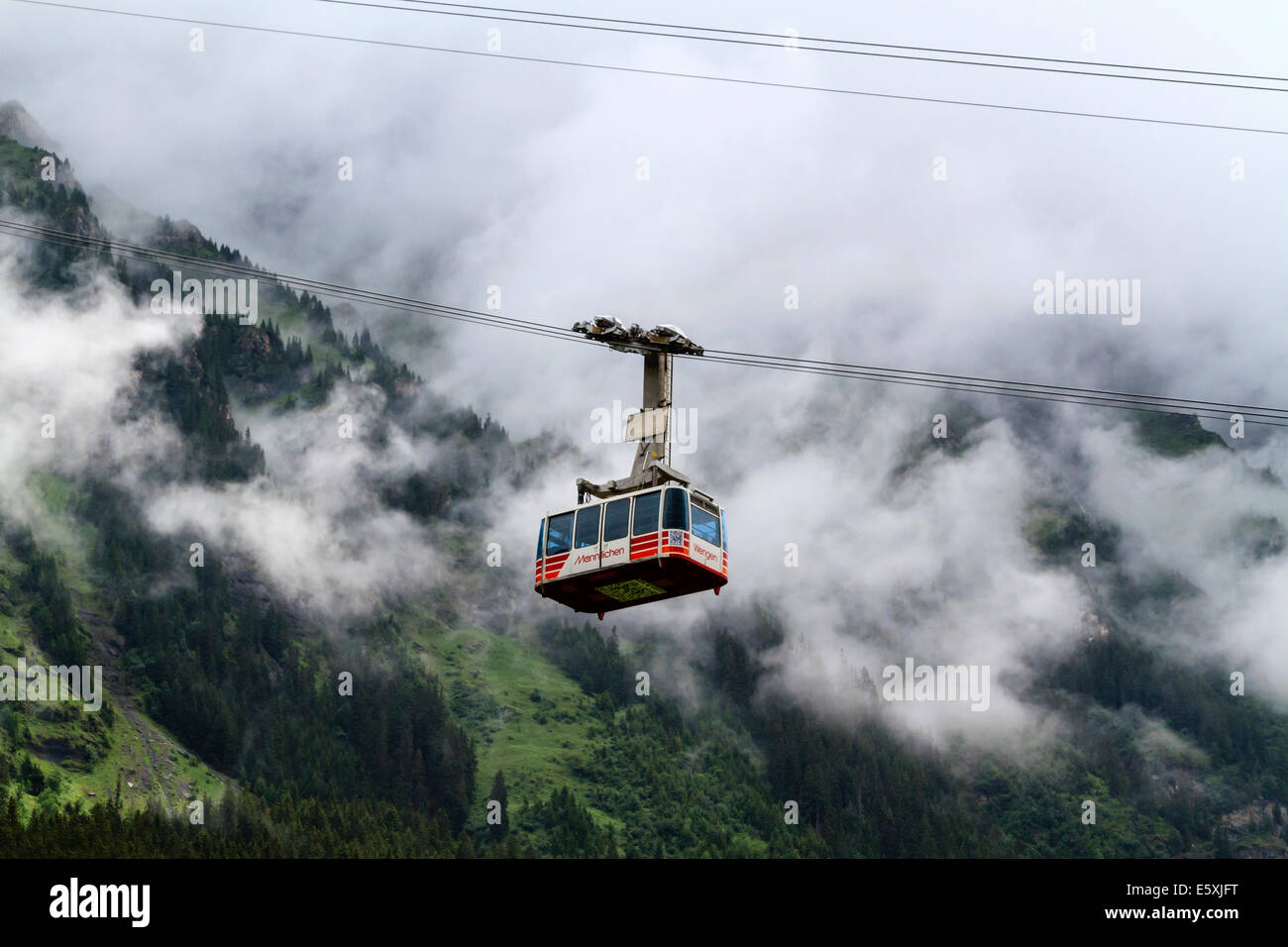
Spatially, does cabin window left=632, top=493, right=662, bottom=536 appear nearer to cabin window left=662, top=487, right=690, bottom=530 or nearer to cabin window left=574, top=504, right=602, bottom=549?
cabin window left=662, top=487, right=690, bottom=530

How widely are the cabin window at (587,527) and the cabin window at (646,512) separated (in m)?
2.05

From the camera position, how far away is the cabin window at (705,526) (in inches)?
2532

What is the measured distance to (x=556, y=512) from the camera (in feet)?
220

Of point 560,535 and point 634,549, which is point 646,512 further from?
point 560,535

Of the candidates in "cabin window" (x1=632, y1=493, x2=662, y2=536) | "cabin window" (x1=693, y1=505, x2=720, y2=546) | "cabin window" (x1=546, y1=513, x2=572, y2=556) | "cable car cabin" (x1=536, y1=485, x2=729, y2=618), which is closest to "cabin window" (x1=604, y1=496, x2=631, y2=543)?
"cable car cabin" (x1=536, y1=485, x2=729, y2=618)

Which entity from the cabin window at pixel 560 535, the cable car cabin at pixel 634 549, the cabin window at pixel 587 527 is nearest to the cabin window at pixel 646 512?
the cable car cabin at pixel 634 549

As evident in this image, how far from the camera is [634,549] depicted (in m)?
63.6

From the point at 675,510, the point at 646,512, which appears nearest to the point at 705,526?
the point at 675,510

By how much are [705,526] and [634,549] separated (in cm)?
330
